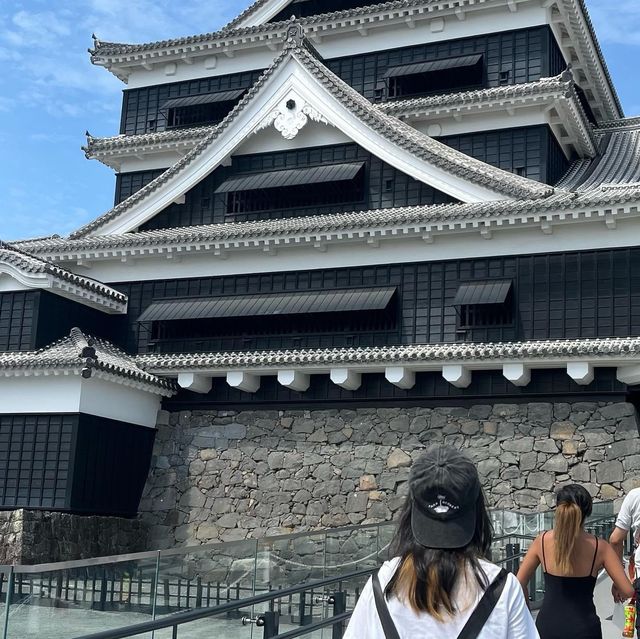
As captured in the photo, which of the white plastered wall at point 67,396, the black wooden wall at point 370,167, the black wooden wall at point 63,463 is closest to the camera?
the black wooden wall at point 63,463

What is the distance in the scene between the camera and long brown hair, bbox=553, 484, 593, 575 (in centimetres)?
541

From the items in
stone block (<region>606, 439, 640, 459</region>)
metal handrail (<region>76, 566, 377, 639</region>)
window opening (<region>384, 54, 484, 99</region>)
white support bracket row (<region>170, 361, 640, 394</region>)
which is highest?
window opening (<region>384, 54, 484, 99</region>)

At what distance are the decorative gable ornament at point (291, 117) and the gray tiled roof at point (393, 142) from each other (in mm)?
614

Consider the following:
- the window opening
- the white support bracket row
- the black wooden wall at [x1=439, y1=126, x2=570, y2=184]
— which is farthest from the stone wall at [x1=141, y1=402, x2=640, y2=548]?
the window opening

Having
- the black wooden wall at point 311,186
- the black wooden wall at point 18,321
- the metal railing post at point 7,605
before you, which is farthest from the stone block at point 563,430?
the metal railing post at point 7,605

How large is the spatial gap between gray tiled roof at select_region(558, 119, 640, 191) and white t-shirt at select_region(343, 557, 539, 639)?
1664 cm

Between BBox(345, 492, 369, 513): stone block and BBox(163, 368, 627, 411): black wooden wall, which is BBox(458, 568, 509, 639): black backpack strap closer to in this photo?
BBox(163, 368, 627, 411): black wooden wall

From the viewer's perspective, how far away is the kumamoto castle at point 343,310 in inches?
643

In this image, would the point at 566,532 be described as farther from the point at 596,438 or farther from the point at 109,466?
the point at 109,466

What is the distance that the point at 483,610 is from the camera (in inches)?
114

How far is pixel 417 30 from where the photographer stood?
2261 centimetres

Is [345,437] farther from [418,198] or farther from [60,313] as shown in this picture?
[60,313]

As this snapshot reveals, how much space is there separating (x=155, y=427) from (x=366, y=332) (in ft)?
16.0

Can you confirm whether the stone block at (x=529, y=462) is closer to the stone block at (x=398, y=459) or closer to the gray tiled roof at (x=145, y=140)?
the stone block at (x=398, y=459)
